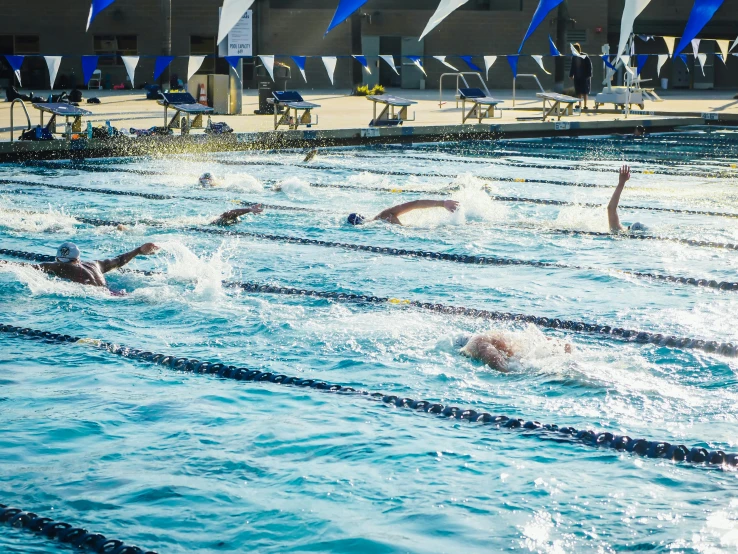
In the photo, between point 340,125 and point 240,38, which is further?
point 240,38

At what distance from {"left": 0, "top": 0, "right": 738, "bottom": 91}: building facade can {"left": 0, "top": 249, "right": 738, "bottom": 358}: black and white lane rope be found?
22.6 m

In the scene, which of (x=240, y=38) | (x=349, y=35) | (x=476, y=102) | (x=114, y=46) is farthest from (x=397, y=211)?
(x=349, y=35)

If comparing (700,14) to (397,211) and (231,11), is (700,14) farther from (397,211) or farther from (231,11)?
(231,11)

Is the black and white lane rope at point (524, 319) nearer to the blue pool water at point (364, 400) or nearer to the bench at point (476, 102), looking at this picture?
the blue pool water at point (364, 400)

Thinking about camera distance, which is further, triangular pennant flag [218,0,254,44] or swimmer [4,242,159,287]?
triangular pennant flag [218,0,254,44]

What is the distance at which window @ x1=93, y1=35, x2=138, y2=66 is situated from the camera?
3094 centimetres

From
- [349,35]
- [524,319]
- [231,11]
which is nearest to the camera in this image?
[524,319]

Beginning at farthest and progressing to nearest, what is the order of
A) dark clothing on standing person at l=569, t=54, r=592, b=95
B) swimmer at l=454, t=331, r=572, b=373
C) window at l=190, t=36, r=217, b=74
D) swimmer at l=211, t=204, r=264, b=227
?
window at l=190, t=36, r=217, b=74 < dark clothing on standing person at l=569, t=54, r=592, b=95 < swimmer at l=211, t=204, r=264, b=227 < swimmer at l=454, t=331, r=572, b=373

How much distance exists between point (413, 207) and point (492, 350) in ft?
12.4

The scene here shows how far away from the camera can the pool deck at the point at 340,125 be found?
49.7 feet

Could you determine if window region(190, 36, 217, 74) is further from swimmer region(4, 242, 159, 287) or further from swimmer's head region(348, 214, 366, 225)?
swimmer region(4, 242, 159, 287)

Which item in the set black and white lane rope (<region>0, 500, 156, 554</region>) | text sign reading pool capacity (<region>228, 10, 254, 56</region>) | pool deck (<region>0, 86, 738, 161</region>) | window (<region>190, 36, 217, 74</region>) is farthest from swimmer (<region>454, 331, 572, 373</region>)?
window (<region>190, 36, 217, 74</region>)

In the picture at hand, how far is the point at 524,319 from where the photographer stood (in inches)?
251

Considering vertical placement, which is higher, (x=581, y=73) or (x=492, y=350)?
(x=581, y=73)
